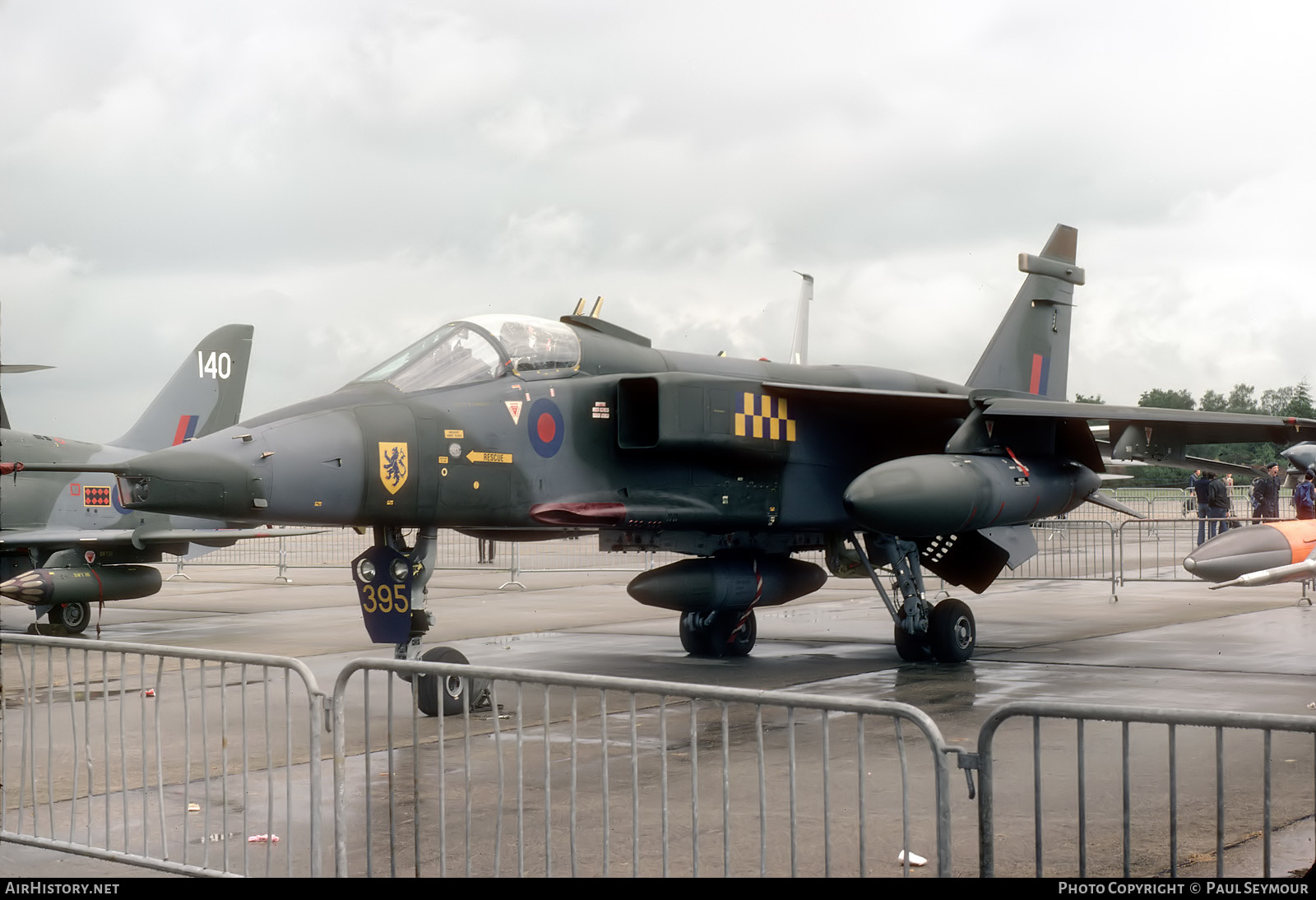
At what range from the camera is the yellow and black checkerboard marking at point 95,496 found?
15.9 m

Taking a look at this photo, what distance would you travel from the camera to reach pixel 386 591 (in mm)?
8562

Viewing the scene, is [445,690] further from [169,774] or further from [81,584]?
[81,584]

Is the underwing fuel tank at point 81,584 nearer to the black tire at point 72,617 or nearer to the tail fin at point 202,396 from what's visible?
the black tire at point 72,617

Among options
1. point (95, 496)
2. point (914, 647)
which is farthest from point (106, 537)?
point (914, 647)

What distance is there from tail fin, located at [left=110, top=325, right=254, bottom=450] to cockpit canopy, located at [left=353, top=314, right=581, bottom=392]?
34.5 feet

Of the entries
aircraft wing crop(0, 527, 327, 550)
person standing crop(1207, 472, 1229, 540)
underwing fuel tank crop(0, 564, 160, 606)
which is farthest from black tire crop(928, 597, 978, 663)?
person standing crop(1207, 472, 1229, 540)

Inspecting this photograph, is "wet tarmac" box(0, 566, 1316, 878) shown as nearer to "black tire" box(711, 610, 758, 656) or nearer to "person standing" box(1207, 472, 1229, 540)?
"black tire" box(711, 610, 758, 656)

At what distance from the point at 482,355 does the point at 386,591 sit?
1.85m

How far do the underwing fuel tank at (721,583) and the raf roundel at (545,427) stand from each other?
161cm

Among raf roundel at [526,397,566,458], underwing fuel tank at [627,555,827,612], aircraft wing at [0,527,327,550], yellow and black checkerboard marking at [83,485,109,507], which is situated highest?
raf roundel at [526,397,566,458]

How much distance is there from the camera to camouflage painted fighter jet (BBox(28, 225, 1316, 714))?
807 centimetres

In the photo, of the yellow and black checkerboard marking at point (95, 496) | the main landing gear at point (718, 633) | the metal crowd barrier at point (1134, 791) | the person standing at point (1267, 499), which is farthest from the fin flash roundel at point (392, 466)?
the person standing at point (1267, 499)

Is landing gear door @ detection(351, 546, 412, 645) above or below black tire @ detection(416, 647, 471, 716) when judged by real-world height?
above
